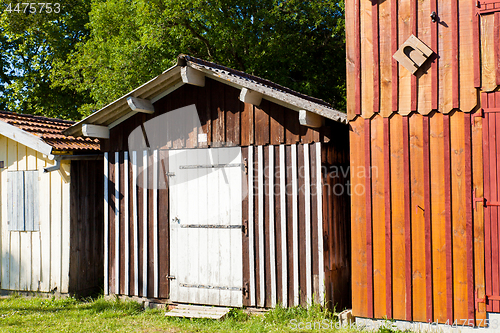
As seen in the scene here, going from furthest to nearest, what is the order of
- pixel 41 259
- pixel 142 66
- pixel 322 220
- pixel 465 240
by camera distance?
1. pixel 142 66
2. pixel 41 259
3. pixel 322 220
4. pixel 465 240

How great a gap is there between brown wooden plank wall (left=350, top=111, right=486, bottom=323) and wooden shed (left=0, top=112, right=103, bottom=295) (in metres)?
4.98

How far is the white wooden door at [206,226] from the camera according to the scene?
6.82 meters

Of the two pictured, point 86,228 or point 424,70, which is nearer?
point 424,70

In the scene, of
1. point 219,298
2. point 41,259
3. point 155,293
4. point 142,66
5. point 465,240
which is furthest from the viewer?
point 142,66

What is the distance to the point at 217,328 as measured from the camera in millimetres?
6094

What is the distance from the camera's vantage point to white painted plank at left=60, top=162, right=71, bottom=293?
7974 mm

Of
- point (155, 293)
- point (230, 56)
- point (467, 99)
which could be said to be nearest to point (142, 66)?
point (230, 56)

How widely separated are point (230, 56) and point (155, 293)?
11780 mm

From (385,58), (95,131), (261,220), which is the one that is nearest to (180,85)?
(95,131)

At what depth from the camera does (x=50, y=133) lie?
27.5 feet

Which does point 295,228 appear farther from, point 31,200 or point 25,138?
point 31,200

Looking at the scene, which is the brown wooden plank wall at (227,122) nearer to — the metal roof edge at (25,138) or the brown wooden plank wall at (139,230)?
the brown wooden plank wall at (139,230)

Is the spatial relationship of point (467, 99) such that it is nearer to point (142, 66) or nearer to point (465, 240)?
point (465, 240)

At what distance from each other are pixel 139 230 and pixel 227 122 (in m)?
2.32
